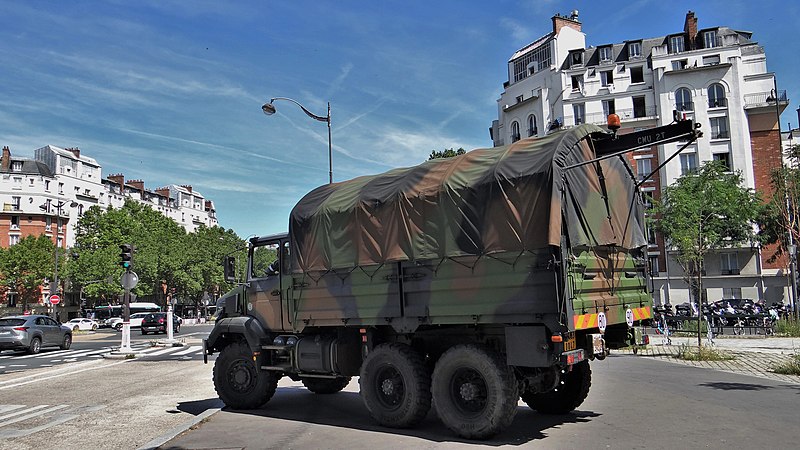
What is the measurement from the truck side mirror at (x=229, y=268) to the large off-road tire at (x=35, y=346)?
16.9 metres

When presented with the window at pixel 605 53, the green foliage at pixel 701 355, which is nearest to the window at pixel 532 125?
the window at pixel 605 53

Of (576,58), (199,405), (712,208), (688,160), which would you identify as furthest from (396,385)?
(576,58)

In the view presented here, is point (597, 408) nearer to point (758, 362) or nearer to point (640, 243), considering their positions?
point (640, 243)

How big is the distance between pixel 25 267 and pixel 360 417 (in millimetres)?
61627

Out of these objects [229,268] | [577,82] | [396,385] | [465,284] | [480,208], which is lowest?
[396,385]

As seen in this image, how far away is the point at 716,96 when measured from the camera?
165 feet

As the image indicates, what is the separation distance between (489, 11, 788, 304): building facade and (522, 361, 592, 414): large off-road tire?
136ft

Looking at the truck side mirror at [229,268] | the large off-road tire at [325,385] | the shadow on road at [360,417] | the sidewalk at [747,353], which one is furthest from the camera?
the sidewalk at [747,353]

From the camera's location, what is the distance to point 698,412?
8305 millimetres

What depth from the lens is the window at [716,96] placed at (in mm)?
50156

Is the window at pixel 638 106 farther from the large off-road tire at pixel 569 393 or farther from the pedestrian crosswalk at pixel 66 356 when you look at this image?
the large off-road tire at pixel 569 393

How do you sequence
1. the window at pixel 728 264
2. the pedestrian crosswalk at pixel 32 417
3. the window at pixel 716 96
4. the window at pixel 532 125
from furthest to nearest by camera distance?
1. the window at pixel 532 125
2. the window at pixel 716 96
3. the window at pixel 728 264
4. the pedestrian crosswalk at pixel 32 417

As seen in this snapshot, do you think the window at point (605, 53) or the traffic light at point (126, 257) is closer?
the traffic light at point (126, 257)

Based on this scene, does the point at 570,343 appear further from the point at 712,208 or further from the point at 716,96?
the point at 716,96
